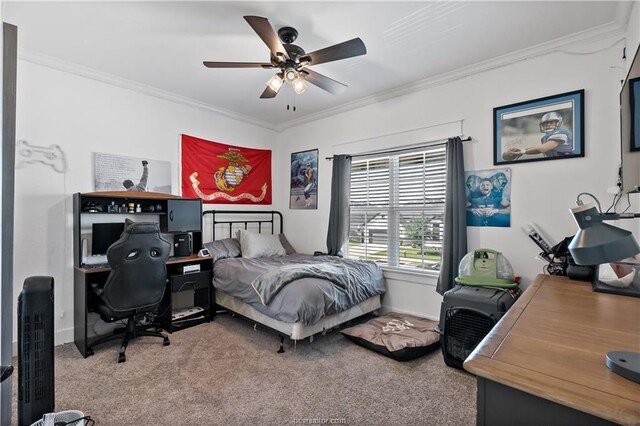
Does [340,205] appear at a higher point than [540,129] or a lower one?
lower

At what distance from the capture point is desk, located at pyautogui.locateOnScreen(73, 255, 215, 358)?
2730mm

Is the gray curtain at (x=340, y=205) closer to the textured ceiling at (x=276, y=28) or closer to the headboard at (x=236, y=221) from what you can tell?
the textured ceiling at (x=276, y=28)

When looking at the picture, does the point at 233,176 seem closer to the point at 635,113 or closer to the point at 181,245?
the point at 181,245

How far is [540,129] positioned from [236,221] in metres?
3.77

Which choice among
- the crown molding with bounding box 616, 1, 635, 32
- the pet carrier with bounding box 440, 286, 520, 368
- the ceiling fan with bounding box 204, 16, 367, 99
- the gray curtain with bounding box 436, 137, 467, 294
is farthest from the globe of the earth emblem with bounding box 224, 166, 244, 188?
the crown molding with bounding box 616, 1, 635, 32

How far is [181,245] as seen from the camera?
355 cm

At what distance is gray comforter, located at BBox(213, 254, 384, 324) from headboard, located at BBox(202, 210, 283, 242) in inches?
31.6

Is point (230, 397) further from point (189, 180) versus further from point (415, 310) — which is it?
point (189, 180)

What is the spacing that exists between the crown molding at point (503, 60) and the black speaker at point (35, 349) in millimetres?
3539

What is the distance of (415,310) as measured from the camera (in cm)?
345

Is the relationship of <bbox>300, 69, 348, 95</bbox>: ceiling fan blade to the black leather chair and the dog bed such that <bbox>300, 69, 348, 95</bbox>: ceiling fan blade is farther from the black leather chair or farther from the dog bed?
the dog bed

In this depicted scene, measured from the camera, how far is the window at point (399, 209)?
338 cm

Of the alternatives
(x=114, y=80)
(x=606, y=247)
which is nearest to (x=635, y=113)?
(x=606, y=247)

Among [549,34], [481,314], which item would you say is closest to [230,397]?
[481,314]
